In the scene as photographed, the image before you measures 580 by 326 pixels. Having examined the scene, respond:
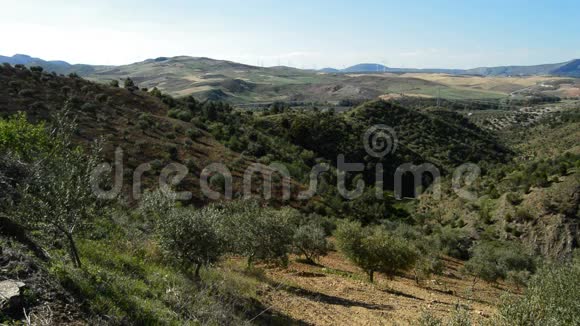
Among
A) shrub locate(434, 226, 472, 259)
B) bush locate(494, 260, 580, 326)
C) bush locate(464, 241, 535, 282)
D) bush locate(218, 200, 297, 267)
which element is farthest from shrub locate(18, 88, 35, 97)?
bush locate(494, 260, 580, 326)

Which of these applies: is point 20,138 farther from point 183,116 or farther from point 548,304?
point 183,116

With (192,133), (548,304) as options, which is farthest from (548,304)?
(192,133)

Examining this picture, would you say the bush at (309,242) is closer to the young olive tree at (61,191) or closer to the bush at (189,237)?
the bush at (189,237)

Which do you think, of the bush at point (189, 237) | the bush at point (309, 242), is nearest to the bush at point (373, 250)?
the bush at point (309, 242)

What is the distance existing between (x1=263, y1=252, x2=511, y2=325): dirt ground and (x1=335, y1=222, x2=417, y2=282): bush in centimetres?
90

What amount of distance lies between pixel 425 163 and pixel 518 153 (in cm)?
A: 1839

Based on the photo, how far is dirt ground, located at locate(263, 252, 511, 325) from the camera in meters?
13.9

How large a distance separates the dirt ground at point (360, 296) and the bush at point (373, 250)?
90 cm

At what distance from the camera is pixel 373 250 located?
66.7ft

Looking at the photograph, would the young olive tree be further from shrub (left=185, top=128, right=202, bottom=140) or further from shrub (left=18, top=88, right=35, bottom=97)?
shrub (left=185, top=128, right=202, bottom=140)

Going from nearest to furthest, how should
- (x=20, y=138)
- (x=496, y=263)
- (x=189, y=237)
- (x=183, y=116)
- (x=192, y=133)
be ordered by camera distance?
(x=189, y=237)
(x=20, y=138)
(x=496, y=263)
(x=192, y=133)
(x=183, y=116)

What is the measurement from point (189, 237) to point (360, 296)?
8.19 metres

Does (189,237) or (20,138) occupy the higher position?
(20,138)

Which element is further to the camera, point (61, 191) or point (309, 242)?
point (309, 242)
